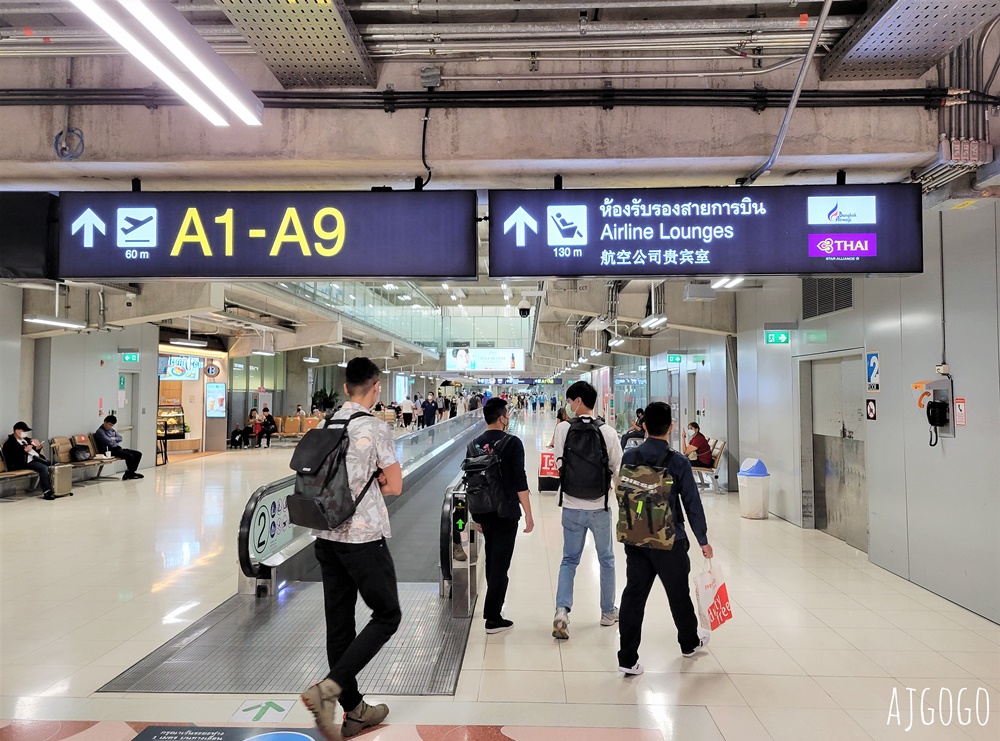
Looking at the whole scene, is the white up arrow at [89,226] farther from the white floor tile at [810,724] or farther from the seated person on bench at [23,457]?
the seated person on bench at [23,457]

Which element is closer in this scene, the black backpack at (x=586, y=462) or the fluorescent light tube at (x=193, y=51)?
the fluorescent light tube at (x=193, y=51)

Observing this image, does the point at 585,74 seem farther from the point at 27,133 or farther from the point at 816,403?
the point at 816,403

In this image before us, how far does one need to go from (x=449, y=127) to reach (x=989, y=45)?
3.38m

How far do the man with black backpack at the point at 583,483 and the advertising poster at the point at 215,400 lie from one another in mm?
18603

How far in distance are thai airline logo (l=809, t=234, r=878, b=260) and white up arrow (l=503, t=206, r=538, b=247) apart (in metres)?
1.62

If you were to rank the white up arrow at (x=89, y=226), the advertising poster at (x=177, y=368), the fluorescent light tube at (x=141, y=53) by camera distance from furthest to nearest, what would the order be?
the advertising poster at (x=177, y=368) < the white up arrow at (x=89, y=226) < the fluorescent light tube at (x=141, y=53)

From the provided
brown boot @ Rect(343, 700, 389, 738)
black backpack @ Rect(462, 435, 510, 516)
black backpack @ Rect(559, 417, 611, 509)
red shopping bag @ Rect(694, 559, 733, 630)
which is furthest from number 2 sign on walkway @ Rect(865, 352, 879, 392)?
brown boot @ Rect(343, 700, 389, 738)

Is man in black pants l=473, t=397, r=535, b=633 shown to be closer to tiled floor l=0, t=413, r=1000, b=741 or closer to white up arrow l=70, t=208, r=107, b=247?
tiled floor l=0, t=413, r=1000, b=741

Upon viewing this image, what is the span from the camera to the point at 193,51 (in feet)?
7.97

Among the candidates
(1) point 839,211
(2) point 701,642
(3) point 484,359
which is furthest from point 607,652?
(3) point 484,359

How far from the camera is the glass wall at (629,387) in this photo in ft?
60.6

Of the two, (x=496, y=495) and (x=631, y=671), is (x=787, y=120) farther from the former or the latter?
(x=631, y=671)

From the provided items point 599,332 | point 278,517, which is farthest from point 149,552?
point 599,332

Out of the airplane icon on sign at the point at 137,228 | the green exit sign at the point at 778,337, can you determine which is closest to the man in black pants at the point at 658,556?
the airplane icon on sign at the point at 137,228
